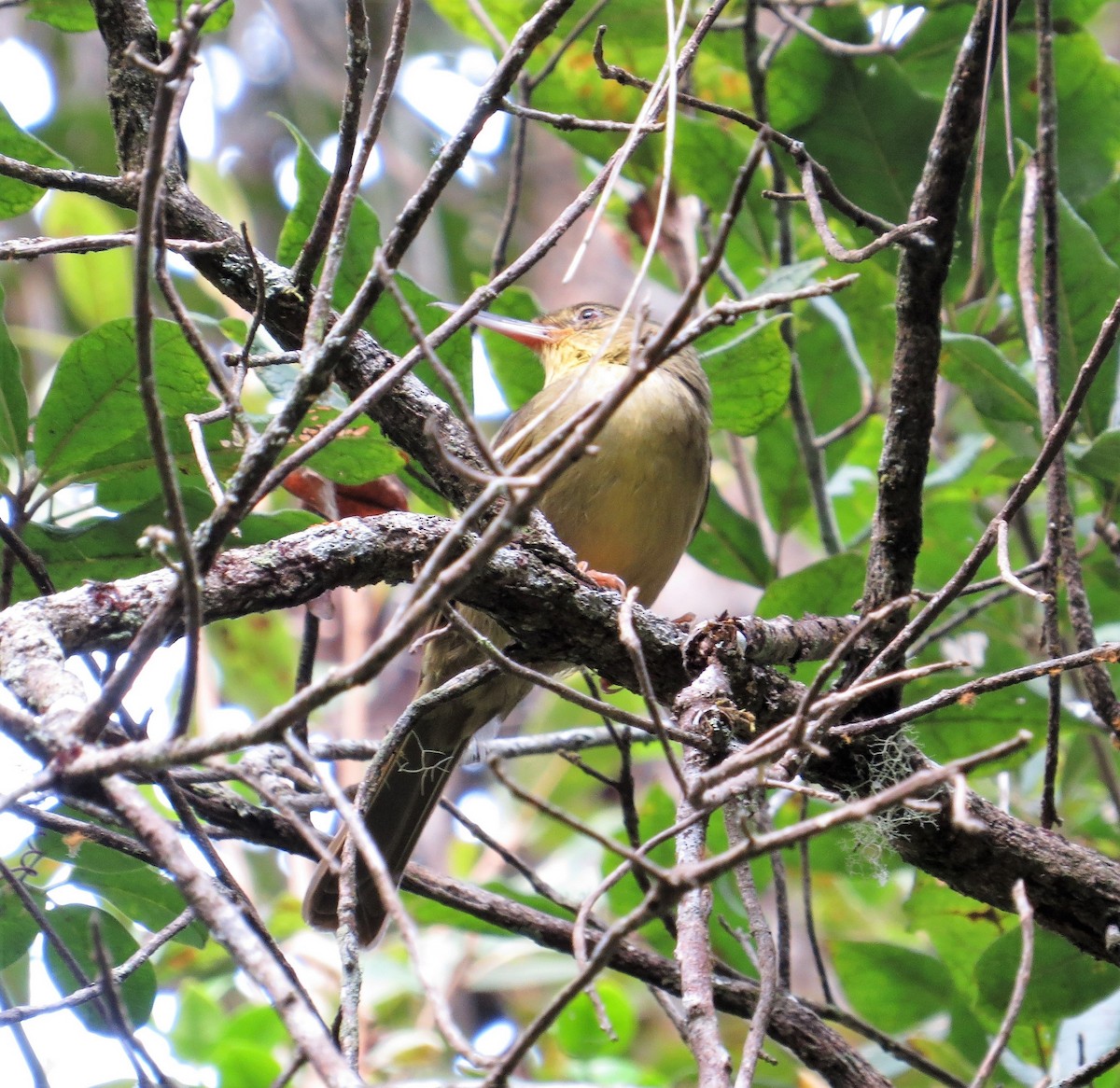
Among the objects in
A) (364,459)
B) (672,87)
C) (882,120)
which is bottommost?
(364,459)

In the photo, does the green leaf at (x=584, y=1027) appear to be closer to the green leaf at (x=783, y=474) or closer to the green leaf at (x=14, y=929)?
the green leaf at (x=783, y=474)

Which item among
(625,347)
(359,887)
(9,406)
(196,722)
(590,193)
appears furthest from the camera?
(196,722)

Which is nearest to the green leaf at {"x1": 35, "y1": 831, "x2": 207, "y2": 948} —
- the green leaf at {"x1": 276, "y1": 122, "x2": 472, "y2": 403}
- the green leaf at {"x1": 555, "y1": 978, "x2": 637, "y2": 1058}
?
the green leaf at {"x1": 276, "y1": 122, "x2": 472, "y2": 403}

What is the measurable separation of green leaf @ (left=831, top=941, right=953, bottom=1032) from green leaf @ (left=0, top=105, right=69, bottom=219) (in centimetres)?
240

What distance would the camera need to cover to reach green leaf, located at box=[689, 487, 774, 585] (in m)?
3.43

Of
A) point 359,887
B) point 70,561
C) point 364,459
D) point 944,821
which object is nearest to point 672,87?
point 364,459

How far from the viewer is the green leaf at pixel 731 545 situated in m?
3.43

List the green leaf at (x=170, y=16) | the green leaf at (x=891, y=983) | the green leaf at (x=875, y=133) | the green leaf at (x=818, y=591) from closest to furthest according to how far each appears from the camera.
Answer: the green leaf at (x=170, y=16), the green leaf at (x=818, y=591), the green leaf at (x=891, y=983), the green leaf at (x=875, y=133)

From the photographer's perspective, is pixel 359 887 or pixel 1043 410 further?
pixel 359 887

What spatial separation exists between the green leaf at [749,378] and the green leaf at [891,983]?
1.28 meters

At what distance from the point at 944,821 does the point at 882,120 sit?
72.0 inches

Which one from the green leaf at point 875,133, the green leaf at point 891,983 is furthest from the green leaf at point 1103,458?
the green leaf at point 891,983

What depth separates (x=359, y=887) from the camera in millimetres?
3215

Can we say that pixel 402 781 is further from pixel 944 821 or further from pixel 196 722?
pixel 944 821
